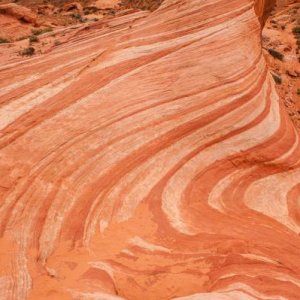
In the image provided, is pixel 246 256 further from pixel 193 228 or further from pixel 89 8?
pixel 89 8

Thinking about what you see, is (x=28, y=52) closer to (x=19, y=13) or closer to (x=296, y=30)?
(x=19, y=13)

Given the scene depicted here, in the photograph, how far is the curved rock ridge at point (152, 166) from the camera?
6.80 meters

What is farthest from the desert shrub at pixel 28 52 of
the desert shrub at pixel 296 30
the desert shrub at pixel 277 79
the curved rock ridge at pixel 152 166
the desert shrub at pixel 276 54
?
the desert shrub at pixel 296 30

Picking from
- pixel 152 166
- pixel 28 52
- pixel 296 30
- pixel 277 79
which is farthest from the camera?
pixel 296 30

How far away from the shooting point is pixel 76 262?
6863 mm

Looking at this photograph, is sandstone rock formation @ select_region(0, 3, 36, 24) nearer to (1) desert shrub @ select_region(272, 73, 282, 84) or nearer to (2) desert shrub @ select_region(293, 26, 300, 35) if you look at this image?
A: (2) desert shrub @ select_region(293, 26, 300, 35)

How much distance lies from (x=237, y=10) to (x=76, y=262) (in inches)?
325

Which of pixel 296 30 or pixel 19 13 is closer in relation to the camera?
pixel 296 30

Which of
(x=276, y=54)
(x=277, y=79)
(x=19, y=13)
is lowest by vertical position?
(x=277, y=79)

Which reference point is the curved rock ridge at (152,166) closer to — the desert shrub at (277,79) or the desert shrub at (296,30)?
the desert shrub at (277,79)

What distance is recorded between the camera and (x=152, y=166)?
870 cm

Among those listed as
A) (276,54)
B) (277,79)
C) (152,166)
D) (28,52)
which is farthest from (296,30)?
(152,166)

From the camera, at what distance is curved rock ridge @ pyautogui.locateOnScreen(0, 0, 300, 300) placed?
680 cm

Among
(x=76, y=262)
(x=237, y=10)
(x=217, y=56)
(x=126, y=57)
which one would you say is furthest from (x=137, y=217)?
(x=237, y=10)
